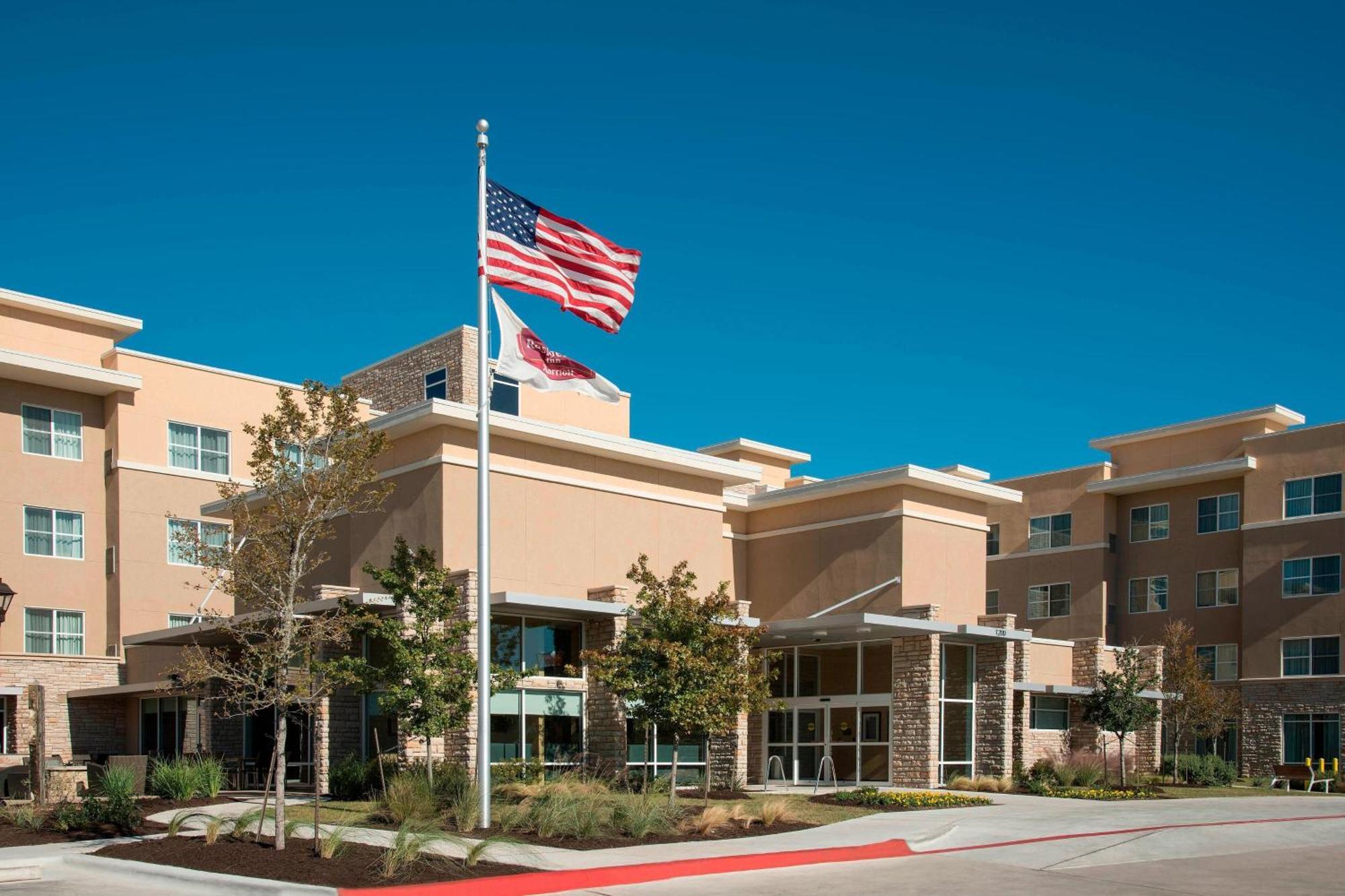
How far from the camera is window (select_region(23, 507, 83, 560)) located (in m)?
38.0

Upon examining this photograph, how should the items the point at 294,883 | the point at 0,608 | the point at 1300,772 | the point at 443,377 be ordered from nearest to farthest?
the point at 294,883
the point at 0,608
the point at 1300,772
the point at 443,377

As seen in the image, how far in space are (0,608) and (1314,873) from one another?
2002 centimetres

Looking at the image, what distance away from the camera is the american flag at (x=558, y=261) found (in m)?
19.4

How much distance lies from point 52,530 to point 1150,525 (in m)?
39.2

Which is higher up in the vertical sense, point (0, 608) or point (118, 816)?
point (0, 608)

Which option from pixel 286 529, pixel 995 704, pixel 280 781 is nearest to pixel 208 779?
pixel 286 529

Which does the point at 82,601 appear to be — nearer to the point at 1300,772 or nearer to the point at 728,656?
the point at 728,656

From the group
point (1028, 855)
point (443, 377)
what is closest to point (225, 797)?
point (1028, 855)

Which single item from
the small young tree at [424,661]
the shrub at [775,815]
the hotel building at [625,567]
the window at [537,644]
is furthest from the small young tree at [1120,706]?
the small young tree at [424,661]

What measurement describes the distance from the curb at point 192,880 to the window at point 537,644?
12.9m

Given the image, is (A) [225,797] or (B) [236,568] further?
(A) [225,797]

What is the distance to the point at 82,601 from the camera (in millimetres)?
38719

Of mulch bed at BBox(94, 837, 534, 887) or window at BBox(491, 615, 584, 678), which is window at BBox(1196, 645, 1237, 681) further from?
mulch bed at BBox(94, 837, 534, 887)

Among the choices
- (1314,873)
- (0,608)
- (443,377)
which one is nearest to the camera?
(1314,873)
